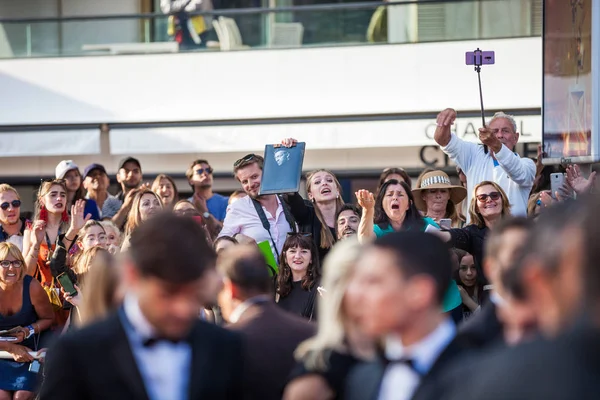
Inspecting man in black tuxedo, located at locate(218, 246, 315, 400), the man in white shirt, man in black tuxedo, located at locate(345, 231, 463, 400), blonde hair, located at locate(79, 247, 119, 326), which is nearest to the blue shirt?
the man in white shirt

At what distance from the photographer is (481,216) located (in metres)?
7.44

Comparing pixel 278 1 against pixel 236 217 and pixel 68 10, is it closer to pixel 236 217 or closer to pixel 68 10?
pixel 68 10

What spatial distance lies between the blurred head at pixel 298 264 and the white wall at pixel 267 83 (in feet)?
23.4

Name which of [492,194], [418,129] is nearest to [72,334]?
[492,194]

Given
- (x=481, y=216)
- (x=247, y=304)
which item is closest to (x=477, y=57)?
(x=481, y=216)

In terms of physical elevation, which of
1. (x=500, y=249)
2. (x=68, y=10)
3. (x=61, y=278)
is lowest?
(x=61, y=278)

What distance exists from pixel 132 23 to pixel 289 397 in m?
12.2

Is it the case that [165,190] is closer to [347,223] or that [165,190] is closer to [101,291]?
[347,223]

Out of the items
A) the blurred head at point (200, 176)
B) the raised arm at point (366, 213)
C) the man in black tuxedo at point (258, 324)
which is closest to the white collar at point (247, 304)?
the man in black tuxedo at point (258, 324)

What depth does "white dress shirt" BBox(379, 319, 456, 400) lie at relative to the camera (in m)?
3.28

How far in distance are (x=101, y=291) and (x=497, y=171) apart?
15.3 ft

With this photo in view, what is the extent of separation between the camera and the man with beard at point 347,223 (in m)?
7.80

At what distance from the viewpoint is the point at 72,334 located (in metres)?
3.42

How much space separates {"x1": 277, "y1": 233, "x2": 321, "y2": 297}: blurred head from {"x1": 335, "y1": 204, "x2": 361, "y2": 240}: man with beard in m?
0.30
